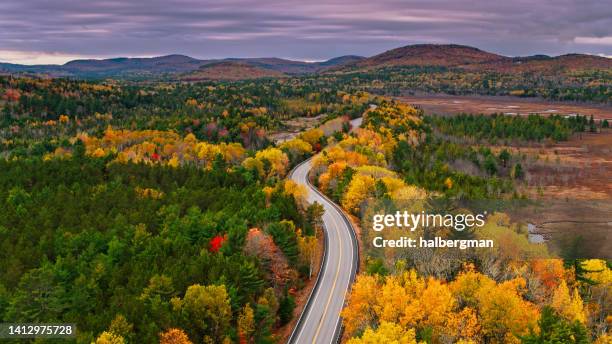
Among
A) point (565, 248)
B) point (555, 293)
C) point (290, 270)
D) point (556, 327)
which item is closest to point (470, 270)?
point (555, 293)

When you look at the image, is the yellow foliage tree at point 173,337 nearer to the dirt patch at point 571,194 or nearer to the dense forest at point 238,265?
the dense forest at point 238,265

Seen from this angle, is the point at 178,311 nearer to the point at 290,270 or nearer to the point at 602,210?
the point at 290,270

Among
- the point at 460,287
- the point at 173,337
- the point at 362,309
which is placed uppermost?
the point at 173,337

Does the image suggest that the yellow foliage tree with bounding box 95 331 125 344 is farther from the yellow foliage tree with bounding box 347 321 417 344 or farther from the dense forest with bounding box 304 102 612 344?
the dense forest with bounding box 304 102 612 344

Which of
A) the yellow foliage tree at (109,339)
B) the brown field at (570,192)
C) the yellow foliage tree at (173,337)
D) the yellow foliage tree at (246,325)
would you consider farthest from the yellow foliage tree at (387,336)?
the brown field at (570,192)

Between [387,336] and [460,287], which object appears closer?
[387,336]

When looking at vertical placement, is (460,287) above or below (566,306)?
above

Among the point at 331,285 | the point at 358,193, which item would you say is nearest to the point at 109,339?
the point at 331,285

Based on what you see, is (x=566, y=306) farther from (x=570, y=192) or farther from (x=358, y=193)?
(x=570, y=192)

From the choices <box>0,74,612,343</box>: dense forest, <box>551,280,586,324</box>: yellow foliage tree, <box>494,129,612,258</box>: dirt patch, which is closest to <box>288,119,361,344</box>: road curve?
<box>0,74,612,343</box>: dense forest
